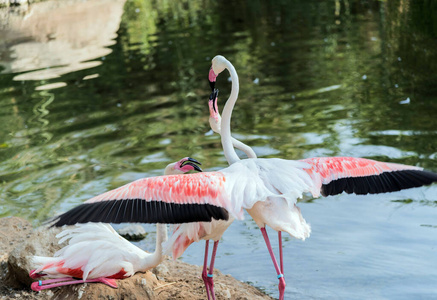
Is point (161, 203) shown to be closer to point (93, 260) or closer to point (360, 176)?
point (93, 260)

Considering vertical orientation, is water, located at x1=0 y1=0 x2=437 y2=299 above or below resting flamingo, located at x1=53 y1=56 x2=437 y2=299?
below

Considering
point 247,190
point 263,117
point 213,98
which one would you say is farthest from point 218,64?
point 263,117

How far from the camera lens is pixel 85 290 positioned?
143 inches

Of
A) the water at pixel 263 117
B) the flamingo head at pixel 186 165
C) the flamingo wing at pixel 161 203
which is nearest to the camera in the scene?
the flamingo wing at pixel 161 203

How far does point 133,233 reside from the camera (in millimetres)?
5109

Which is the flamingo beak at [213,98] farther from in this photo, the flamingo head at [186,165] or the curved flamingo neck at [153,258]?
the curved flamingo neck at [153,258]

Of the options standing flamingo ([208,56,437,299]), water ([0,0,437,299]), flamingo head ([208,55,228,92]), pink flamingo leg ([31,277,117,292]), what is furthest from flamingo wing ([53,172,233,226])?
water ([0,0,437,299])

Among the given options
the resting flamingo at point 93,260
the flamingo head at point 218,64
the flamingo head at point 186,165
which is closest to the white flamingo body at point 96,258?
the resting flamingo at point 93,260

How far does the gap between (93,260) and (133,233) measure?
152 centimetres

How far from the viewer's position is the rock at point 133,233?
5113 millimetres

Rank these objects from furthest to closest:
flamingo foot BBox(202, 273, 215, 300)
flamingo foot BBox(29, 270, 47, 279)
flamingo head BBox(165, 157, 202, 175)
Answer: flamingo head BBox(165, 157, 202, 175) < flamingo foot BBox(202, 273, 215, 300) < flamingo foot BBox(29, 270, 47, 279)

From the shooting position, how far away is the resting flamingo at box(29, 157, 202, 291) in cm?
360

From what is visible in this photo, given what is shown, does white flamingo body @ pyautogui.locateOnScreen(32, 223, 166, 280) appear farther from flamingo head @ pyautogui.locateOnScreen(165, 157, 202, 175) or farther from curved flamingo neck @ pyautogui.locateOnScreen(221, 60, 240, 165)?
Result: curved flamingo neck @ pyautogui.locateOnScreen(221, 60, 240, 165)

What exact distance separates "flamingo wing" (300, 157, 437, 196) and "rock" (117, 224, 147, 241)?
2.04 metres
